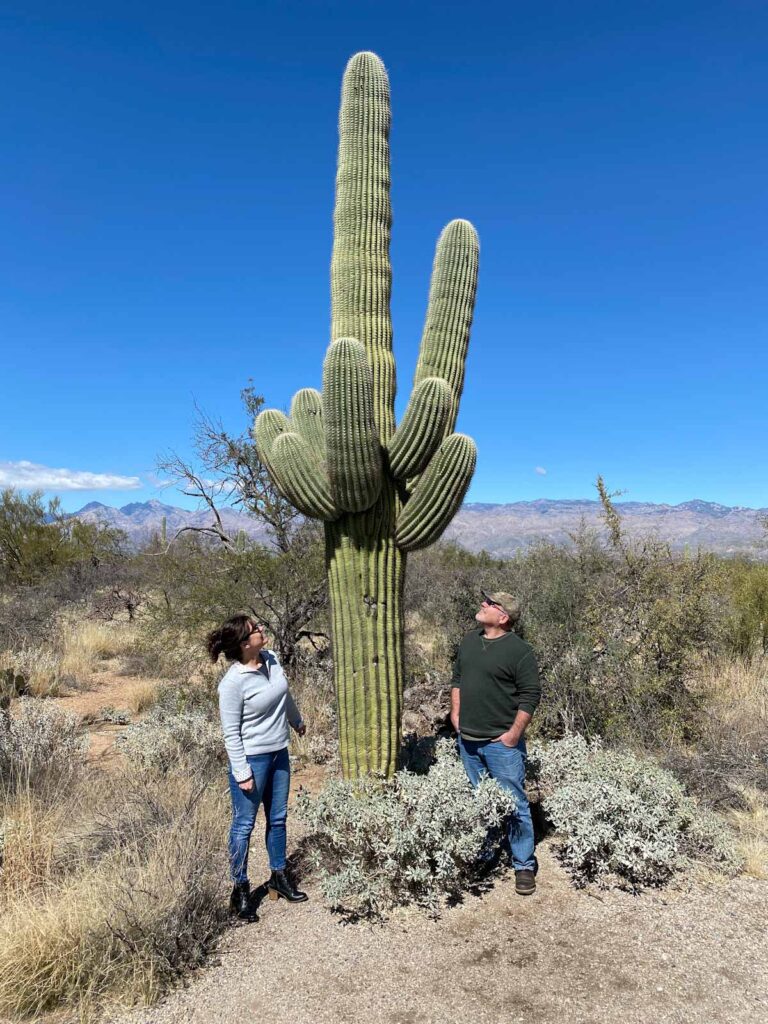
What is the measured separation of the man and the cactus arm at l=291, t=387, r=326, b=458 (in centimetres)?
193

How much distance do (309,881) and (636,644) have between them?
3990mm

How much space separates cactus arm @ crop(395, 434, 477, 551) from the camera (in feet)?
16.2

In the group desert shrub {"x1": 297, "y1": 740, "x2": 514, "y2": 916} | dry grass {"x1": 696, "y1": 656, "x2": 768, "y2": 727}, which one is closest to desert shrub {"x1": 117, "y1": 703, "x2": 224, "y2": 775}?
desert shrub {"x1": 297, "y1": 740, "x2": 514, "y2": 916}

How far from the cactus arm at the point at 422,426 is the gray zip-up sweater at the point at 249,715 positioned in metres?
1.90

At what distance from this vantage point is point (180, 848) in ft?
12.5

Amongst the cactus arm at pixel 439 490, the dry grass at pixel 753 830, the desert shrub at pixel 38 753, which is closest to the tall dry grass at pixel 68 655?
the desert shrub at pixel 38 753

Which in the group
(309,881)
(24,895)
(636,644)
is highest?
(636,644)

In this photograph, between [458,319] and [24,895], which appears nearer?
[24,895]

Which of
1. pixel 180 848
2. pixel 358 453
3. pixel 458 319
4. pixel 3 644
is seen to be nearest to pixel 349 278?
pixel 458 319

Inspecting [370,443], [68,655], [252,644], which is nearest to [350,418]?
[370,443]

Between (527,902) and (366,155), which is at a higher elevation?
(366,155)

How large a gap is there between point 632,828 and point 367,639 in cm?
217

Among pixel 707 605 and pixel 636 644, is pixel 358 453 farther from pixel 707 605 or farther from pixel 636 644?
pixel 707 605

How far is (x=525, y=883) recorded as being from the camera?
13.1 feet
